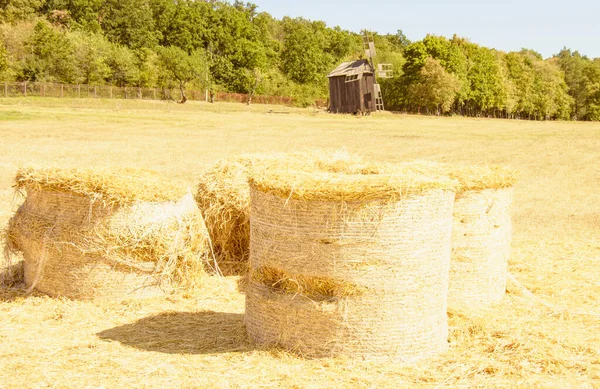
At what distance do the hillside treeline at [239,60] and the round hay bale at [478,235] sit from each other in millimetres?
66154

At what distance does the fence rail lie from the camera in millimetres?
64125

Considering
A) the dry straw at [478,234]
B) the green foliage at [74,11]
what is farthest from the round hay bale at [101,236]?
the green foliage at [74,11]

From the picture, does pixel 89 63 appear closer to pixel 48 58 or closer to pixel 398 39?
pixel 48 58

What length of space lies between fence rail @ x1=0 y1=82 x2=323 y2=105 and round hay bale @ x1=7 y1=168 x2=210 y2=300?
59.7m

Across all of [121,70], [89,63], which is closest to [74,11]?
[121,70]

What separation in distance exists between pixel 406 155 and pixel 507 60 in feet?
327

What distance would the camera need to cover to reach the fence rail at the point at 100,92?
210 ft

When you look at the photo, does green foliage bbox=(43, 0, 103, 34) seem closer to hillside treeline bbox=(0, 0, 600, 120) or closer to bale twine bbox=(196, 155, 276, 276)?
hillside treeline bbox=(0, 0, 600, 120)

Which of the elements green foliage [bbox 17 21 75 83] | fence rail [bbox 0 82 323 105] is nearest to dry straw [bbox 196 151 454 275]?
fence rail [bbox 0 82 323 105]

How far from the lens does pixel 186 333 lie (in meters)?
6.44

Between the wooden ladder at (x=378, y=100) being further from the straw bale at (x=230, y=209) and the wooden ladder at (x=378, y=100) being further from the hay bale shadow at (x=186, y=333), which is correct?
the hay bale shadow at (x=186, y=333)

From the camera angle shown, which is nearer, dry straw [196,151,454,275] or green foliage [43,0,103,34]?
dry straw [196,151,454,275]

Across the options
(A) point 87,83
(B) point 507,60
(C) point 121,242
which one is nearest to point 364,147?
(C) point 121,242

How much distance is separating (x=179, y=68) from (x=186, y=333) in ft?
251
